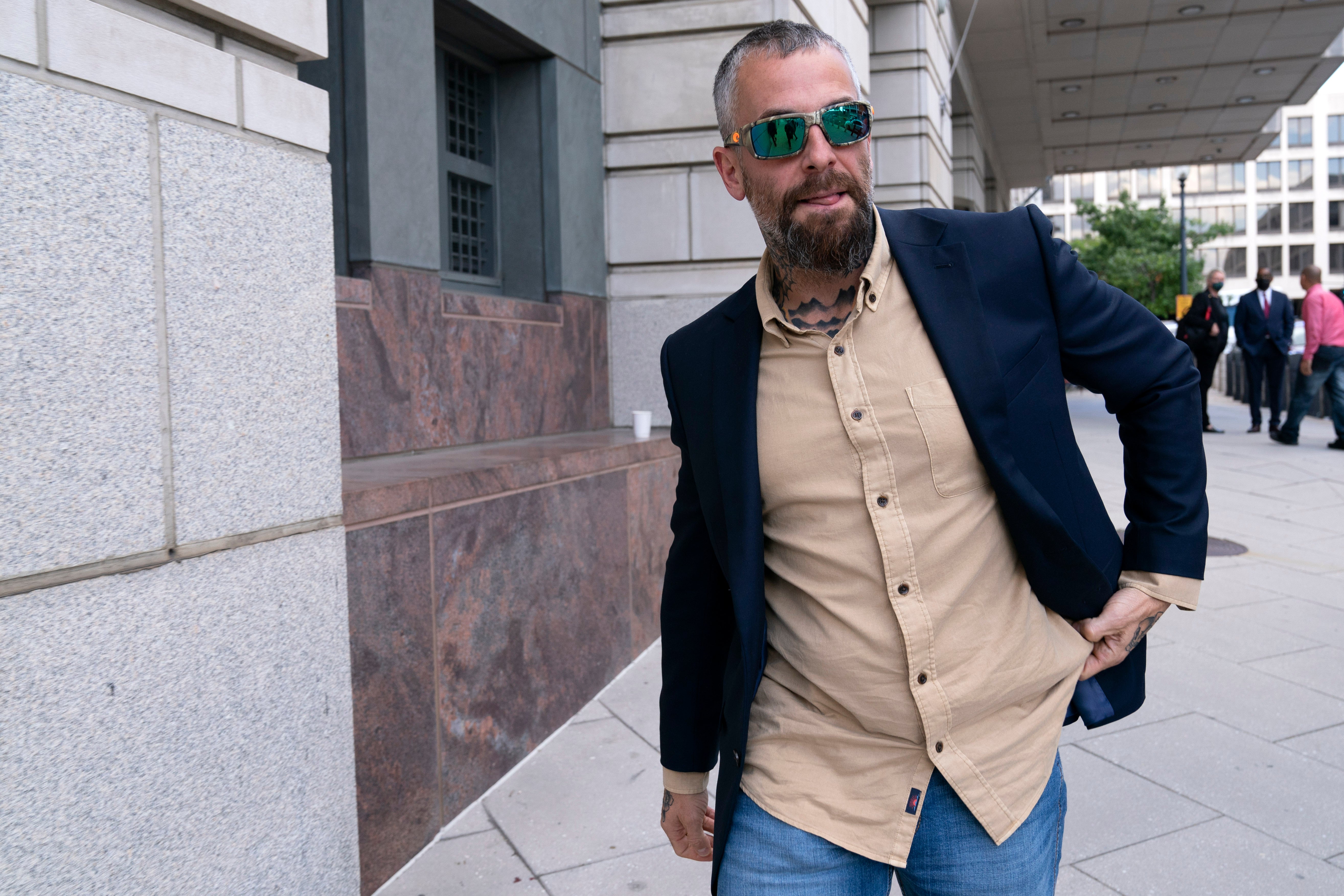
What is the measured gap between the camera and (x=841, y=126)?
1.86 meters

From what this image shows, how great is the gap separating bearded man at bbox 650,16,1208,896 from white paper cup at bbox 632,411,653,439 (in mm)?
4354

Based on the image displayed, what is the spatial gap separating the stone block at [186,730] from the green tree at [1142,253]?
187ft

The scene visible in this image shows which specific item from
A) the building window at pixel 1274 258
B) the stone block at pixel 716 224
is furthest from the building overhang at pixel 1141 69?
the building window at pixel 1274 258

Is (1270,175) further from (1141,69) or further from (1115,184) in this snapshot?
(1141,69)

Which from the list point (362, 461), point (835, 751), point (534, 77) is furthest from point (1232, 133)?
point (835, 751)

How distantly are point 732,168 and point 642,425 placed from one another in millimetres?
4365

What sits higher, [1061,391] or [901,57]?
[901,57]

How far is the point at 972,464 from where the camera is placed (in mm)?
1800

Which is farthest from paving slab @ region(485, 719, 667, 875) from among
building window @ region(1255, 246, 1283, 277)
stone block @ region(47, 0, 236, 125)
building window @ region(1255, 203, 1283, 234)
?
building window @ region(1255, 203, 1283, 234)

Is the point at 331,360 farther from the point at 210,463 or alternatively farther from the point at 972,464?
the point at 972,464

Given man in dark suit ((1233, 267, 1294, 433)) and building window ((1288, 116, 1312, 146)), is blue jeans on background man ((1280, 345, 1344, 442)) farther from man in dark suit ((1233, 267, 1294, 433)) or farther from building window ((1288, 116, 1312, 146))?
building window ((1288, 116, 1312, 146))

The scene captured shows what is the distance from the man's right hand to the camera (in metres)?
2.12

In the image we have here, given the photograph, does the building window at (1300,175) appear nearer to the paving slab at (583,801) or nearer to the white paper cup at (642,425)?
the white paper cup at (642,425)

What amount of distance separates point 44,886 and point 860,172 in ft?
6.56
